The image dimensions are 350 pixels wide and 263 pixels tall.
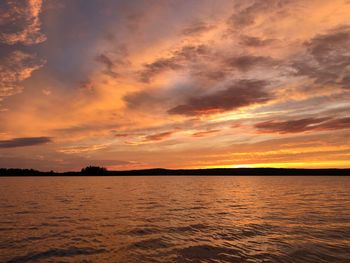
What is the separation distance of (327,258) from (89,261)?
13.5 m

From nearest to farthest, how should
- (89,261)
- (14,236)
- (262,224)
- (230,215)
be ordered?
1. (89,261)
2. (14,236)
3. (262,224)
4. (230,215)

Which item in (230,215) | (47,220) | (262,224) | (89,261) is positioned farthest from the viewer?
(230,215)

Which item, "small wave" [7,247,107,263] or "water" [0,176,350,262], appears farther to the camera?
"water" [0,176,350,262]

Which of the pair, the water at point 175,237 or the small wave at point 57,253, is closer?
the small wave at point 57,253

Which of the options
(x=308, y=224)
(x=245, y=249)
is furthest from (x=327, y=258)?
(x=308, y=224)

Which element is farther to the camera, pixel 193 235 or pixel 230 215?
pixel 230 215

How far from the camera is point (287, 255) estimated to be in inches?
680

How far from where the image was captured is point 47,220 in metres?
29.6

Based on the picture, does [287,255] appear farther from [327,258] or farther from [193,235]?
Answer: [193,235]

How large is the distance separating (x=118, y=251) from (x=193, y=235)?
21.5 ft

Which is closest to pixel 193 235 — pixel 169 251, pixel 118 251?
pixel 169 251

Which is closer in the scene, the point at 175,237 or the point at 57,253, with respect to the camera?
the point at 57,253

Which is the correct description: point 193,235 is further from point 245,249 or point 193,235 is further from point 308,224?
point 308,224

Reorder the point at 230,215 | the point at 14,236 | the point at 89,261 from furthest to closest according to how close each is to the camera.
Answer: the point at 230,215
the point at 14,236
the point at 89,261
